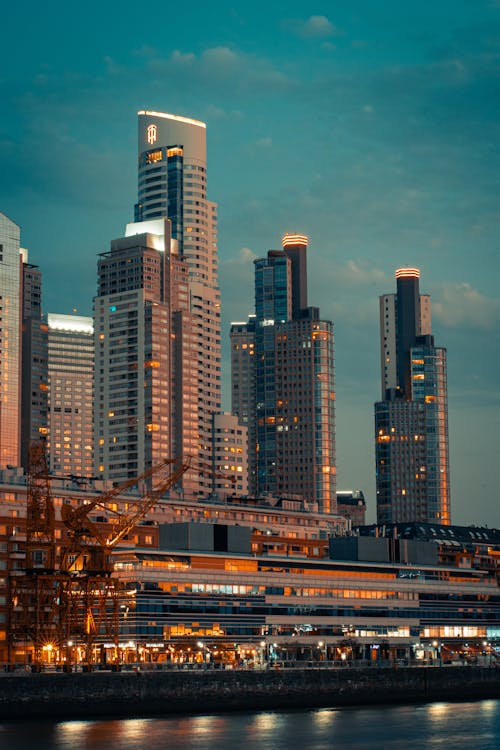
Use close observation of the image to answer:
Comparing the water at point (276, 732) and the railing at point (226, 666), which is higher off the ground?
the railing at point (226, 666)

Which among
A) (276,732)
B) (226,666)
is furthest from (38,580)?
(276,732)

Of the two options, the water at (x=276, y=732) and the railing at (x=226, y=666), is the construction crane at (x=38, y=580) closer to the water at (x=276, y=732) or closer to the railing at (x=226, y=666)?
the railing at (x=226, y=666)

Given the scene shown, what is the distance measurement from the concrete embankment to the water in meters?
6.08

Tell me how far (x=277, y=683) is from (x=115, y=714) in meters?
24.4

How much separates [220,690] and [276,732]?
29.3m

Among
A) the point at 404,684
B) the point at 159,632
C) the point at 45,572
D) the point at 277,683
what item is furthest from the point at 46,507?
the point at 404,684

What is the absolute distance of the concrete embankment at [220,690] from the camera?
503ft

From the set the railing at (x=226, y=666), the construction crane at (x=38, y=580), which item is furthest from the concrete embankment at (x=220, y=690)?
the construction crane at (x=38, y=580)

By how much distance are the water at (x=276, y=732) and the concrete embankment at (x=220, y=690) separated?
6.08 m

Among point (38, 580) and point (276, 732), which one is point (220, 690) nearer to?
point (276, 732)

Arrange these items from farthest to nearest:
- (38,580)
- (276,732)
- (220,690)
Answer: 1. (38,580)
2. (220,690)
3. (276,732)

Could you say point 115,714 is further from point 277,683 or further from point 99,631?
point 99,631

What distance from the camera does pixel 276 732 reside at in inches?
5458

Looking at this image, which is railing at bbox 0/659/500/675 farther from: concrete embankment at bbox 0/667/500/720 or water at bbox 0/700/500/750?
water at bbox 0/700/500/750
